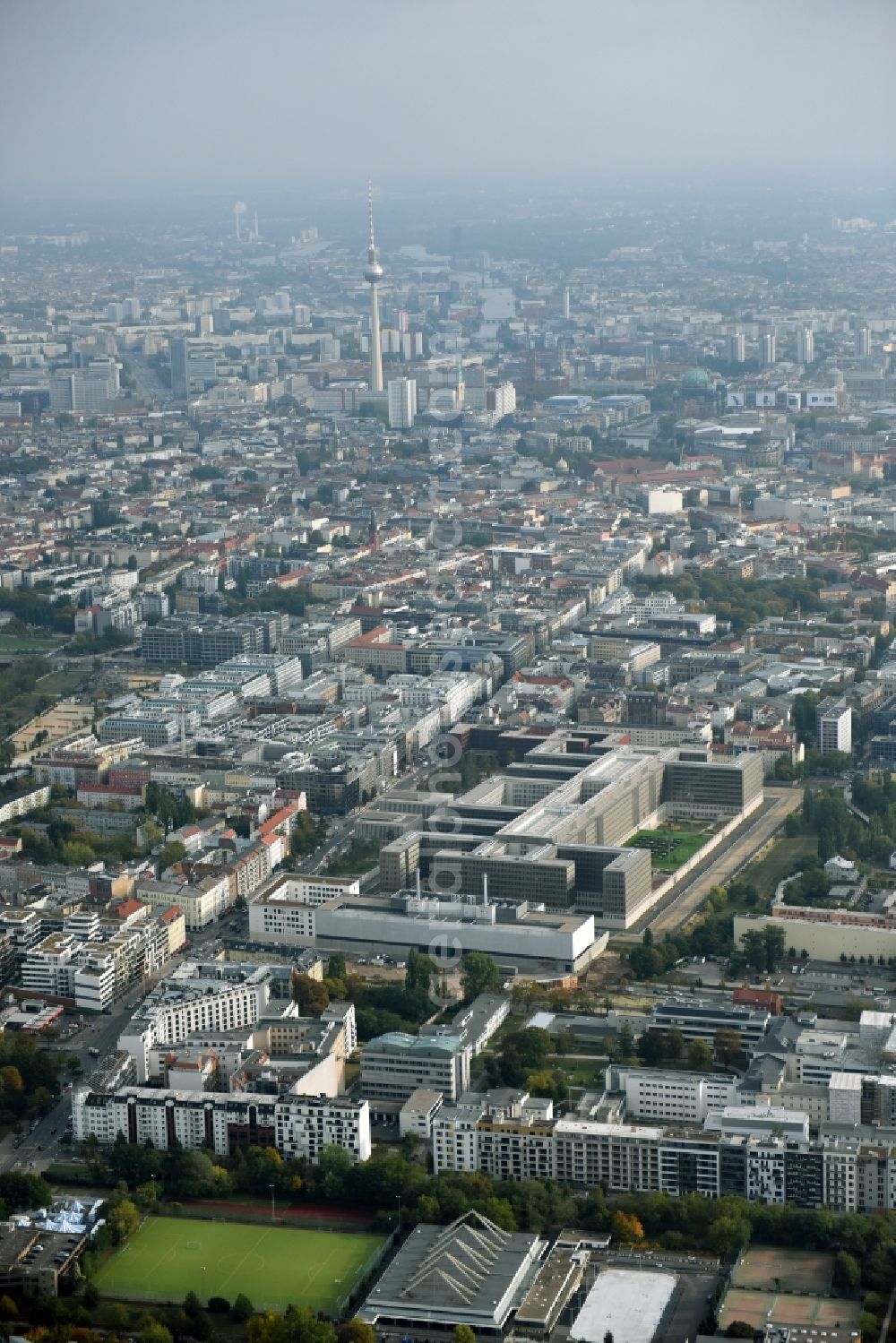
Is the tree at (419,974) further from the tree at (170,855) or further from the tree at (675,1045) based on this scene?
the tree at (170,855)

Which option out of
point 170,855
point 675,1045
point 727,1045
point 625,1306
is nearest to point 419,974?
point 675,1045

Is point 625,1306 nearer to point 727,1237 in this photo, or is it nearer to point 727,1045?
point 727,1237

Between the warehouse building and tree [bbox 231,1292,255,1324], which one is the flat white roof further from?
tree [bbox 231,1292,255,1324]

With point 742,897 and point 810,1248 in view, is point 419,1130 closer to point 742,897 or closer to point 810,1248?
point 810,1248

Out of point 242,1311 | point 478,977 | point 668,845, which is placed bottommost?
point 668,845

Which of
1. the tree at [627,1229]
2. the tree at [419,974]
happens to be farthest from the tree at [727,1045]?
the tree at [627,1229]

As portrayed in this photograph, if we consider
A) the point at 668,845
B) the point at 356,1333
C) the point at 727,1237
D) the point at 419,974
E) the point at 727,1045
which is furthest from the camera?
the point at 668,845

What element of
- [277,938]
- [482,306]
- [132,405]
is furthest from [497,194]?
[277,938]
